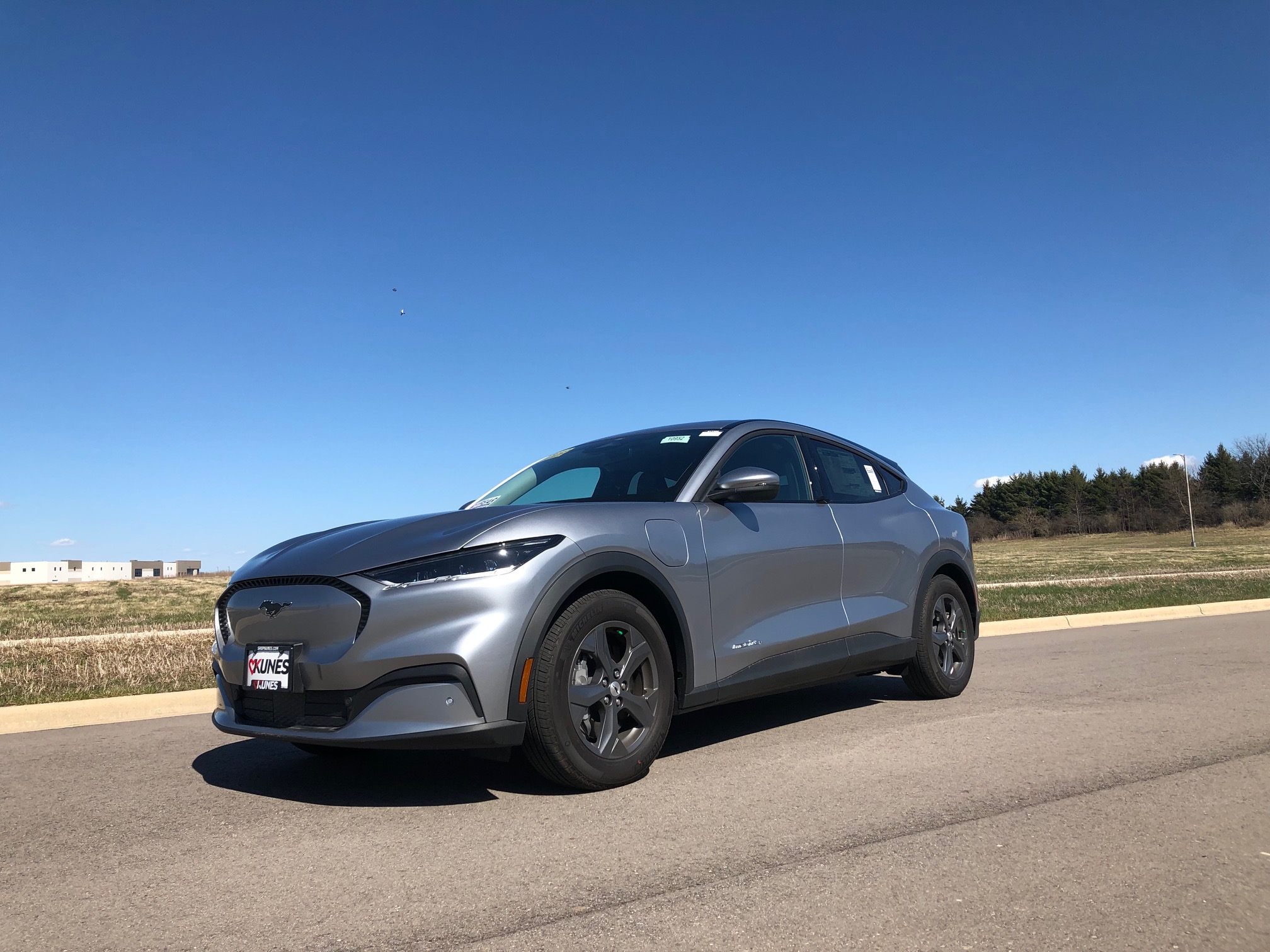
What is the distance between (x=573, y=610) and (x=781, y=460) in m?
2.07

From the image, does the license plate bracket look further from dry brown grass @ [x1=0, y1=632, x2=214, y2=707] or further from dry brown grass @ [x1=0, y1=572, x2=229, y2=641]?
dry brown grass @ [x1=0, y1=572, x2=229, y2=641]

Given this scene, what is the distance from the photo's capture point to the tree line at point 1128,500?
8938cm

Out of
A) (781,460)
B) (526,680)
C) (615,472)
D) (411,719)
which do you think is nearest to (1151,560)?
(781,460)

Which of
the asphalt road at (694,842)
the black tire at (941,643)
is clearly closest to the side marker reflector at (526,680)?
the asphalt road at (694,842)

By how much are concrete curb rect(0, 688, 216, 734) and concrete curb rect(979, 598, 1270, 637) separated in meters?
7.94

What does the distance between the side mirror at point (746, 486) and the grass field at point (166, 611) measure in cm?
486

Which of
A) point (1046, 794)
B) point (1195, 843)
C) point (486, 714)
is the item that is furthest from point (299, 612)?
point (1195, 843)

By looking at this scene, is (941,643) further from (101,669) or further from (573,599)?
(101,669)

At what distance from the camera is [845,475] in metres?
5.93

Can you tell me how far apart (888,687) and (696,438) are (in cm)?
292

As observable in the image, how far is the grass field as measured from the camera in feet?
25.1

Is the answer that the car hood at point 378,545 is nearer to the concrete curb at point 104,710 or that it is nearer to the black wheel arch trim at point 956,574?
the concrete curb at point 104,710

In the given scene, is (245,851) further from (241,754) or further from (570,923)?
(241,754)

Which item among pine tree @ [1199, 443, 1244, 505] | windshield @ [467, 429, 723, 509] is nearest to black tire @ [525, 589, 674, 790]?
windshield @ [467, 429, 723, 509]
